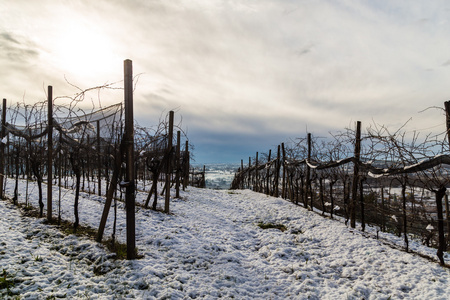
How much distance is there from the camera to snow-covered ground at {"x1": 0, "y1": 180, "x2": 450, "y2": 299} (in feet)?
10.0

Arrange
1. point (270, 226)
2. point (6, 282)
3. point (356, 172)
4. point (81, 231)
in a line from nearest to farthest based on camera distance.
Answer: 1. point (6, 282)
2. point (81, 231)
3. point (356, 172)
4. point (270, 226)

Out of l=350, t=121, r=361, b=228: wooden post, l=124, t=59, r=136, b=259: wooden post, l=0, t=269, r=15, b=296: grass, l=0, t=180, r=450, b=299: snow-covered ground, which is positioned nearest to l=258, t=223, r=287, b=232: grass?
l=0, t=180, r=450, b=299: snow-covered ground

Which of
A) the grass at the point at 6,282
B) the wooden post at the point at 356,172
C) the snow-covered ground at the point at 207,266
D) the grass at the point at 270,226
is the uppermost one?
the wooden post at the point at 356,172

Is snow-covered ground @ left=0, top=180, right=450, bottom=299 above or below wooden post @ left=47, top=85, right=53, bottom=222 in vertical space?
below

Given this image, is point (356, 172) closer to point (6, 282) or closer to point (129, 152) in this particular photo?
point (129, 152)

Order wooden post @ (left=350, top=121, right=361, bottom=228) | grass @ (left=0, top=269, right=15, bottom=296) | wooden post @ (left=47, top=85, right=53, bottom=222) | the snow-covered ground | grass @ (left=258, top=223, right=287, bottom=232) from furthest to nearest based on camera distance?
grass @ (left=258, top=223, right=287, bottom=232) < wooden post @ (left=350, top=121, right=361, bottom=228) < wooden post @ (left=47, top=85, right=53, bottom=222) < the snow-covered ground < grass @ (left=0, top=269, right=15, bottom=296)

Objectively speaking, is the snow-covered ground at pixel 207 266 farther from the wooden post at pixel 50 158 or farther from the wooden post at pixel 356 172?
the wooden post at pixel 356 172

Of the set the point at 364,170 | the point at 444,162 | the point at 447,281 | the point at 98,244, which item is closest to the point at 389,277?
the point at 447,281

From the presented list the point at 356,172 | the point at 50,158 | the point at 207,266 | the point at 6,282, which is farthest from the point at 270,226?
the point at 50,158

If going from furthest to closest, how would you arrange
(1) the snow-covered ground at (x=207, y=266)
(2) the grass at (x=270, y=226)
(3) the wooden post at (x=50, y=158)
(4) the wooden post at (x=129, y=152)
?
1. (2) the grass at (x=270, y=226)
2. (3) the wooden post at (x=50, y=158)
3. (4) the wooden post at (x=129, y=152)
4. (1) the snow-covered ground at (x=207, y=266)

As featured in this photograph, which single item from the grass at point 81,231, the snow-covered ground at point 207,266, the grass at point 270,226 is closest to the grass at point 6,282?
the snow-covered ground at point 207,266

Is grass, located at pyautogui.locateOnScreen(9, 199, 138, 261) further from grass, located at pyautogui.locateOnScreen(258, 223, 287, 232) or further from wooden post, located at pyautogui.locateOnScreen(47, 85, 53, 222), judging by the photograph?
grass, located at pyautogui.locateOnScreen(258, 223, 287, 232)

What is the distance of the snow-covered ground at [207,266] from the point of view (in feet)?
10.0

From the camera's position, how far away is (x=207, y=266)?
13.0 feet
